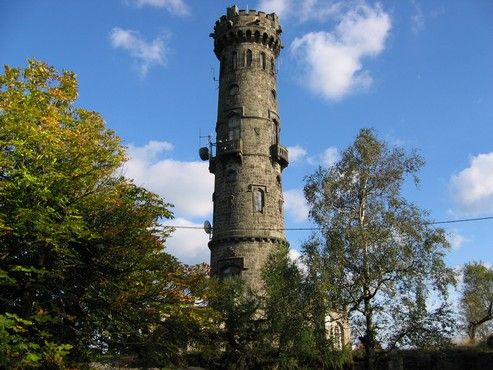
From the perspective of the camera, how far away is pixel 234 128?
128 feet

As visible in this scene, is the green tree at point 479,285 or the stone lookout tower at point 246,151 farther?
the green tree at point 479,285

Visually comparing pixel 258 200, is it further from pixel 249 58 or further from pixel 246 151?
pixel 249 58

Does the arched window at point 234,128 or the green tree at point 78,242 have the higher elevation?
the arched window at point 234,128

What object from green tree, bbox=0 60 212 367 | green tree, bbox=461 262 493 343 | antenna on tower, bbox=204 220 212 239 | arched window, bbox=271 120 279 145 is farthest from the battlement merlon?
green tree, bbox=461 262 493 343

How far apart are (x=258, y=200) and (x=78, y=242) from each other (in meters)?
22.6

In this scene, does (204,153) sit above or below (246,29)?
below

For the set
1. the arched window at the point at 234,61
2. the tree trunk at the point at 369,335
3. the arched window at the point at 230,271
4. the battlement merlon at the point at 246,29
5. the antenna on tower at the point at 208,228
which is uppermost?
the battlement merlon at the point at 246,29

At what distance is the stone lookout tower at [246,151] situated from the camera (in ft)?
117

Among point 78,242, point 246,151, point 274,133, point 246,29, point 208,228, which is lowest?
point 78,242

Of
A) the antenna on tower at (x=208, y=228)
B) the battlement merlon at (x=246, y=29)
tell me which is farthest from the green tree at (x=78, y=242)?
the battlement merlon at (x=246, y=29)

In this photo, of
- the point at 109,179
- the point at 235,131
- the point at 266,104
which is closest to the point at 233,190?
the point at 235,131

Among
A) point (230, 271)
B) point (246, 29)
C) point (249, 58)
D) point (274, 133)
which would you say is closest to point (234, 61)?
point (249, 58)

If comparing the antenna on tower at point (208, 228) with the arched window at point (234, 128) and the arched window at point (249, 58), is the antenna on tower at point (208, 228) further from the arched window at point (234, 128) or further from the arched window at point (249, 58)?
the arched window at point (249, 58)

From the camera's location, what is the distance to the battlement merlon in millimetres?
40812
